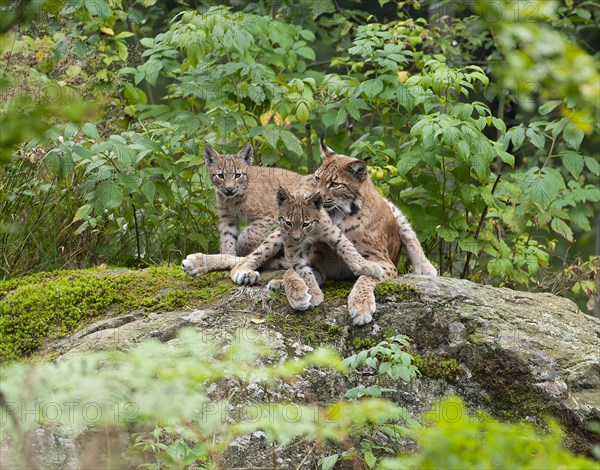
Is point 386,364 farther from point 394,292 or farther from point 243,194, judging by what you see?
point 243,194

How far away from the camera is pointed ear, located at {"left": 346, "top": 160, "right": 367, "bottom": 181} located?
5762 mm

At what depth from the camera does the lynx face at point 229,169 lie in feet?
21.9

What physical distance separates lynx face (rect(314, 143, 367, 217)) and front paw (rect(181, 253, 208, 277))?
2.91ft

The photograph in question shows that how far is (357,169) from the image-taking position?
5.79 metres

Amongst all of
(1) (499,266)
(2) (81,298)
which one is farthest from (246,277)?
(1) (499,266)

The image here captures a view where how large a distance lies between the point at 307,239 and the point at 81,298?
143 cm

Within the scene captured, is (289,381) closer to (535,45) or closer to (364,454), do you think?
(364,454)

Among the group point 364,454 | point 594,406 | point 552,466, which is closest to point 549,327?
point 594,406

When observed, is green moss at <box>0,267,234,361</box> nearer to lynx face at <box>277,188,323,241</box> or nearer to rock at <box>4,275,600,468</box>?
rock at <box>4,275,600,468</box>

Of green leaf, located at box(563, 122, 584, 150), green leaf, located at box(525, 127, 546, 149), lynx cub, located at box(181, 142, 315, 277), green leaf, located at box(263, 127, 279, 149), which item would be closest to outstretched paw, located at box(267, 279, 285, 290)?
lynx cub, located at box(181, 142, 315, 277)

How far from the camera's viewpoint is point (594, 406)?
4.73 m

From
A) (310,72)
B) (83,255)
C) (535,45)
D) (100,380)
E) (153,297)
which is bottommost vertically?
(83,255)

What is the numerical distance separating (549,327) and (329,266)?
1397 mm

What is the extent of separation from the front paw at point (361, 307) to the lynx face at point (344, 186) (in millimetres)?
872
